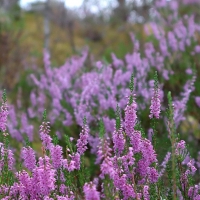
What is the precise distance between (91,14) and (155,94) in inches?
595

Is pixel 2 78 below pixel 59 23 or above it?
Result: below

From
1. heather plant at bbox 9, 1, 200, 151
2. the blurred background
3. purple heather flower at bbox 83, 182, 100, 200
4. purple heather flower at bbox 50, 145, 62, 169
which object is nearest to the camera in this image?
purple heather flower at bbox 83, 182, 100, 200

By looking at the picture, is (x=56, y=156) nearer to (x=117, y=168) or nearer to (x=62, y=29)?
(x=117, y=168)

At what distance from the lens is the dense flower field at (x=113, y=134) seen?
5.95 ft

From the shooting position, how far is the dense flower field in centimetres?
181

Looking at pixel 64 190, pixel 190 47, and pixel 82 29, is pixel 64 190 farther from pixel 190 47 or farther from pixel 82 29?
pixel 82 29

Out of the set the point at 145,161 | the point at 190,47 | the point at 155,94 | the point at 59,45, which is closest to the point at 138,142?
the point at 145,161

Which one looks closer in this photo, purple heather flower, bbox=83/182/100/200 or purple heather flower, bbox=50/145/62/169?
purple heather flower, bbox=83/182/100/200

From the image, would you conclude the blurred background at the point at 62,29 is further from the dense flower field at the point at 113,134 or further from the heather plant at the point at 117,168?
the heather plant at the point at 117,168

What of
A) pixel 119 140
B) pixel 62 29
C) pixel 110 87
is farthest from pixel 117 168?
pixel 62 29

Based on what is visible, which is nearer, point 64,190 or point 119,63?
point 64,190

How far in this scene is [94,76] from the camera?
3.89m

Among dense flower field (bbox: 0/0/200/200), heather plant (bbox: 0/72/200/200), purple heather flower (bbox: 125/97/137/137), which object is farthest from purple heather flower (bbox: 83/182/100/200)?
purple heather flower (bbox: 125/97/137/137)

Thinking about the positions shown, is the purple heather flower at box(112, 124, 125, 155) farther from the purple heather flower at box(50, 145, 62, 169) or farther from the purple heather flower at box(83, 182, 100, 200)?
the purple heather flower at box(83, 182, 100, 200)
